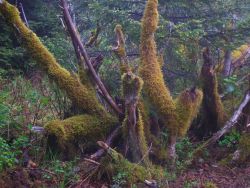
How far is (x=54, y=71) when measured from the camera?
627 centimetres

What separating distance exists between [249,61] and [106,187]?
5.95 m

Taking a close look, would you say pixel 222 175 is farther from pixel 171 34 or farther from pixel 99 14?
pixel 99 14

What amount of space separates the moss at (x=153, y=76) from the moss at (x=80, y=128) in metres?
0.78

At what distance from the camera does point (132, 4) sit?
10.8 metres

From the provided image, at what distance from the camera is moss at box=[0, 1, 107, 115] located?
606cm

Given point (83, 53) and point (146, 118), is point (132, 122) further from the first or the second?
point (83, 53)

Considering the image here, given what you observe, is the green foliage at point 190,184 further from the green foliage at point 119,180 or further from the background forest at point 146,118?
the green foliage at point 119,180

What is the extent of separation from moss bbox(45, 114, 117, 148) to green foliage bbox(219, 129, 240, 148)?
6.67 ft

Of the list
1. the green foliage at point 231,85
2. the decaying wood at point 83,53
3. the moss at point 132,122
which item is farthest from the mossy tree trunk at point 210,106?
the decaying wood at point 83,53

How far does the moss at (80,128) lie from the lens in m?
5.89

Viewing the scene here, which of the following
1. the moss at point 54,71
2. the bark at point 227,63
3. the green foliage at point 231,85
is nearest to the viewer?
the moss at point 54,71

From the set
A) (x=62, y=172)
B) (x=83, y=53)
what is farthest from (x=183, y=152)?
(x=83, y=53)

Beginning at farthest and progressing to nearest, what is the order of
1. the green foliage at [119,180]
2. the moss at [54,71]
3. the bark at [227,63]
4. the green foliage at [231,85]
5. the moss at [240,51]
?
the moss at [240,51], the bark at [227,63], the green foliage at [231,85], the moss at [54,71], the green foliage at [119,180]

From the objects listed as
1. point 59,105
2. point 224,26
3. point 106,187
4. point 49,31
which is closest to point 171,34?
point 224,26
